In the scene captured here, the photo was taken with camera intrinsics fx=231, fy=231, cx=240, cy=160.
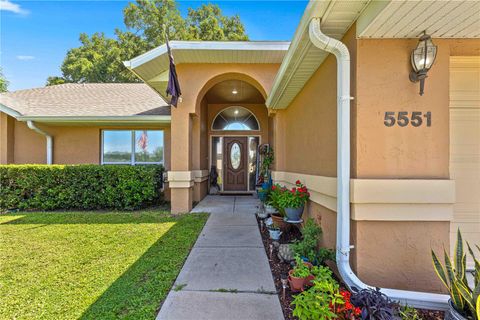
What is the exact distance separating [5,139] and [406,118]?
11069 millimetres

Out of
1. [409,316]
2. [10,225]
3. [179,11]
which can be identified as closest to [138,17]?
[179,11]

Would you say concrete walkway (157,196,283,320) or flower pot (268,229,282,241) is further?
flower pot (268,229,282,241)

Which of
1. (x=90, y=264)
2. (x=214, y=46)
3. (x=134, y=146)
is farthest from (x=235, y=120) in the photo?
(x=90, y=264)

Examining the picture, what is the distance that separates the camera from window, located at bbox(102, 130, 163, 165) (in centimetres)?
829

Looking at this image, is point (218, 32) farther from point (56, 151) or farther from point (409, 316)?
point (409, 316)

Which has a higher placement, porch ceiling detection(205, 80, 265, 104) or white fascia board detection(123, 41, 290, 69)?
white fascia board detection(123, 41, 290, 69)

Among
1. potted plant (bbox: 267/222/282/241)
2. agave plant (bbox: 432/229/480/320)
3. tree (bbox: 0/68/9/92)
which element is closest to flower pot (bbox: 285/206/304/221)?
potted plant (bbox: 267/222/282/241)

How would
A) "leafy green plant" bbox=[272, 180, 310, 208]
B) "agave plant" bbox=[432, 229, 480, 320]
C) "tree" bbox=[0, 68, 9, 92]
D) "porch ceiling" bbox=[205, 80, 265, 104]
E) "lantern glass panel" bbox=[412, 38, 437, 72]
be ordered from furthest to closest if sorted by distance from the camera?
"tree" bbox=[0, 68, 9, 92]
"porch ceiling" bbox=[205, 80, 265, 104]
"leafy green plant" bbox=[272, 180, 310, 208]
"lantern glass panel" bbox=[412, 38, 437, 72]
"agave plant" bbox=[432, 229, 480, 320]

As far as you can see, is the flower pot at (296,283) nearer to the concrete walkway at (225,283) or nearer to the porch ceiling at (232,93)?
the concrete walkway at (225,283)

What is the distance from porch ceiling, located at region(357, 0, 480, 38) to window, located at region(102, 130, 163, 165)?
736cm

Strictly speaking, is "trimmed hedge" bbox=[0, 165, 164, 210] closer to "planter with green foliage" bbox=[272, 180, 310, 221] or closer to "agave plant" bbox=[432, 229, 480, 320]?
"planter with green foliage" bbox=[272, 180, 310, 221]

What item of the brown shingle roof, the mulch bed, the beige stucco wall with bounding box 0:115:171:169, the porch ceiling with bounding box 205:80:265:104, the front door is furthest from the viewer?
the front door

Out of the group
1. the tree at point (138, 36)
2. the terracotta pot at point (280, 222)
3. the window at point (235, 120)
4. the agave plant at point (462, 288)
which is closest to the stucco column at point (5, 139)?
the window at point (235, 120)

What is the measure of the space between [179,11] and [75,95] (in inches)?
645
